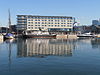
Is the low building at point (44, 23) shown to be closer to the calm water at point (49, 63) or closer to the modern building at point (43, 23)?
the modern building at point (43, 23)

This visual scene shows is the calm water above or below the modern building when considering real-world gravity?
below

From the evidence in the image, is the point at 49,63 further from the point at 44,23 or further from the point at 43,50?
the point at 44,23

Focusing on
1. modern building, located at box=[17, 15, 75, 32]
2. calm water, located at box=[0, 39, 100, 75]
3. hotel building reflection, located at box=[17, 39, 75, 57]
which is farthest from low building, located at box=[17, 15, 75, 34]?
calm water, located at box=[0, 39, 100, 75]

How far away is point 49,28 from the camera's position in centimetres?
19700

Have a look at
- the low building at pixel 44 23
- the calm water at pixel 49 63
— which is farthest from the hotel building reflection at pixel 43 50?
the low building at pixel 44 23

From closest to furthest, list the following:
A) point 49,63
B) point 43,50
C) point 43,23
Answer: point 49,63 < point 43,50 < point 43,23

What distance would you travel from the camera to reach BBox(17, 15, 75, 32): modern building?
193500 millimetres

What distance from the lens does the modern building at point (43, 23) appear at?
193500 mm

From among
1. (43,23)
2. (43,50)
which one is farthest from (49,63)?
(43,23)

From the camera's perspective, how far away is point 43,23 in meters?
195

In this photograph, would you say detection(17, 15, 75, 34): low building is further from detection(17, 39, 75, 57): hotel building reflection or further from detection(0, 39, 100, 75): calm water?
detection(0, 39, 100, 75): calm water

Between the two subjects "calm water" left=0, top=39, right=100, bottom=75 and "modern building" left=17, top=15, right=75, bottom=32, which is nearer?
"calm water" left=0, top=39, right=100, bottom=75

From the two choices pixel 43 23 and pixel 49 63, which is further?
pixel 43 23

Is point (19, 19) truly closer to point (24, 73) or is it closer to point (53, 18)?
point (53, 18)
